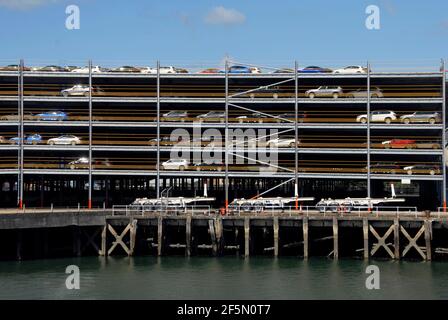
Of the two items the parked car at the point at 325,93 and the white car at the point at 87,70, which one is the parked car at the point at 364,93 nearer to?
the parked car at the point at 325,93

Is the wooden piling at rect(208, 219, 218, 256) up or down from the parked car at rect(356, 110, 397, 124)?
down

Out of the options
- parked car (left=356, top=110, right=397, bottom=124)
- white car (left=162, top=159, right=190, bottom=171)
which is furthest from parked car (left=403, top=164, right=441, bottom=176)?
white car (left=162, top=159, right=190, bottom=171)

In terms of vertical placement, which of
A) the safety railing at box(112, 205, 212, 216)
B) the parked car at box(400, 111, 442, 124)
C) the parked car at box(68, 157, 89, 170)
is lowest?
the safety railing at box(112, 205, 212, 216)

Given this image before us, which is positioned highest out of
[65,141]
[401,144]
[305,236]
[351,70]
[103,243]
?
[351,70]

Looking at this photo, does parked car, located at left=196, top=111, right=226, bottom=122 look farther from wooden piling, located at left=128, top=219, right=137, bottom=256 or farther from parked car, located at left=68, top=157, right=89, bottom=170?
wooden piling, located at left=128, top=219, right=137, bottom=256

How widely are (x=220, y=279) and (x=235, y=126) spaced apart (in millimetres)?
24995

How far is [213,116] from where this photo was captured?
242ft

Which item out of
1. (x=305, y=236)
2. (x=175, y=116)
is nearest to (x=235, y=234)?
(x=305, y=236)

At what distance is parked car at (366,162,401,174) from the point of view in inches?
2763

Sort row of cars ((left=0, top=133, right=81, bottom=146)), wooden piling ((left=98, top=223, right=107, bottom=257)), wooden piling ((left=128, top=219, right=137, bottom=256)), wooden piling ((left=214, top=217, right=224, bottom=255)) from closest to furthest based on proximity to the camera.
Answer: wooden piling ((left=214, top=217, right=224, bottom=255)) < wooden piling ((left=128, top=219, right=137, bottom=256)) < wooden piling ((left=98, top=223, right=107, bottom=257)) < row of cars ((left=0, top=133, right=81, bottom=146))

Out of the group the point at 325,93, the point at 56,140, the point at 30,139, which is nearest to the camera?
the point at 325,93

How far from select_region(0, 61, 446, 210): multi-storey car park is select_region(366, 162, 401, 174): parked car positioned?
10 centimetres

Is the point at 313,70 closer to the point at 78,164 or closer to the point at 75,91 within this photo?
the point at 75,91
